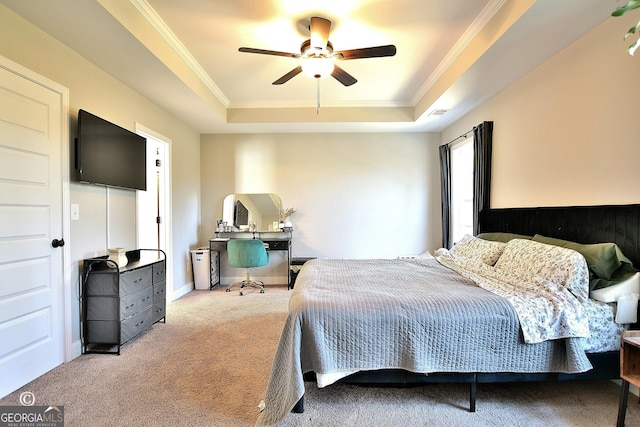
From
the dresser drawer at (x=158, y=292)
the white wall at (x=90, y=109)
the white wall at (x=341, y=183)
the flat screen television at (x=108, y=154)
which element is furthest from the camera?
the white wall at (x=341, y=183)

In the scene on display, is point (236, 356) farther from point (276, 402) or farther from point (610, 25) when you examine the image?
point (610, 25)

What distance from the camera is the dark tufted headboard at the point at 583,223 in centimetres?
182

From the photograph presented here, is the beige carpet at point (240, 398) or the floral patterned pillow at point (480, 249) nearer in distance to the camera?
the beige carpet at point (240, 398)

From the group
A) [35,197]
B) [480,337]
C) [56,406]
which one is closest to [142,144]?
[35,197]

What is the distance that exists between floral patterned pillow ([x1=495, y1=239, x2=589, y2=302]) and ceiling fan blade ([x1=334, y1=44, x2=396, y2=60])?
1.82m

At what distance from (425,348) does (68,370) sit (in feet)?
8.38

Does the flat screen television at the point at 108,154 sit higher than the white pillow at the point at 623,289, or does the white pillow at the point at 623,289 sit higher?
the flat screen television at the point at 108,154

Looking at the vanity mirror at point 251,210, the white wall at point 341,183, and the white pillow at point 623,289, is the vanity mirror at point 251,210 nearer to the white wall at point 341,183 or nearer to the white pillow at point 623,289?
the white wall at point 341,183

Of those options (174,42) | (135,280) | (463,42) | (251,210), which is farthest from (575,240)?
(251,210)

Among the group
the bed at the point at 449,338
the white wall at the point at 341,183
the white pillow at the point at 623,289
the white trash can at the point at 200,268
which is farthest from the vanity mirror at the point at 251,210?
the white pillow at the point at 623,289

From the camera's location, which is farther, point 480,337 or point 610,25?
point 610,25

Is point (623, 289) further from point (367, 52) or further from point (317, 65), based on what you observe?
point (317, 65)

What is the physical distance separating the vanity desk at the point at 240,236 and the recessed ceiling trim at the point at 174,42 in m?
2.11

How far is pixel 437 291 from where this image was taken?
6.21ft
